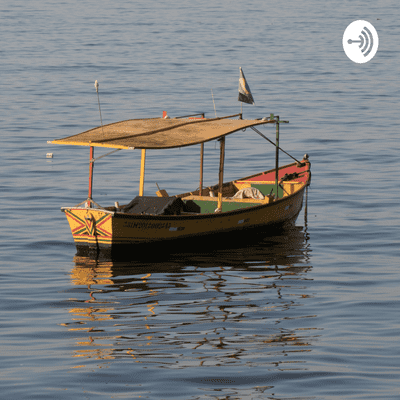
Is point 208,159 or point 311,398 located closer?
point 311,398

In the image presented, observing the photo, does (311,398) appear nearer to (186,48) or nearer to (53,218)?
(53,218)

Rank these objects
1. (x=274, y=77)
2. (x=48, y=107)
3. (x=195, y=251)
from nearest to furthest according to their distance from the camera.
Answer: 1. (x=195, y=251)
2. (x=48, y=107)
3. (x=274, y=77)

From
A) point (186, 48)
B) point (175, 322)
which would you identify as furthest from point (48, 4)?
point (175, 322)

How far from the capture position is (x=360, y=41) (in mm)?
112375

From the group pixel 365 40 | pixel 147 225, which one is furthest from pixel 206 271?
pixel 365 40

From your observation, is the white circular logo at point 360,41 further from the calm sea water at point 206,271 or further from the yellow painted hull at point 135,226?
the yellow painted hull at point 135,226

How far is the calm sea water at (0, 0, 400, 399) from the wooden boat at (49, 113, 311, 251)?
0.65 meters

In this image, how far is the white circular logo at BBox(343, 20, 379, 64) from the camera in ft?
296

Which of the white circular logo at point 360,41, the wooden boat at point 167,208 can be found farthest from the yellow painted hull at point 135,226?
the white circular logo at point 360,41

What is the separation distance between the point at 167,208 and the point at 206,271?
2599 millimetres

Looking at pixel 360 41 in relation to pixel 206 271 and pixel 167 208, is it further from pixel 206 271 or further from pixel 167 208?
pixel 206 271

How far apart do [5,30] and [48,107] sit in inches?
2540

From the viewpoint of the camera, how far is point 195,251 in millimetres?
22516

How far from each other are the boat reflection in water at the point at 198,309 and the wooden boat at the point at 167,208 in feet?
2.18
